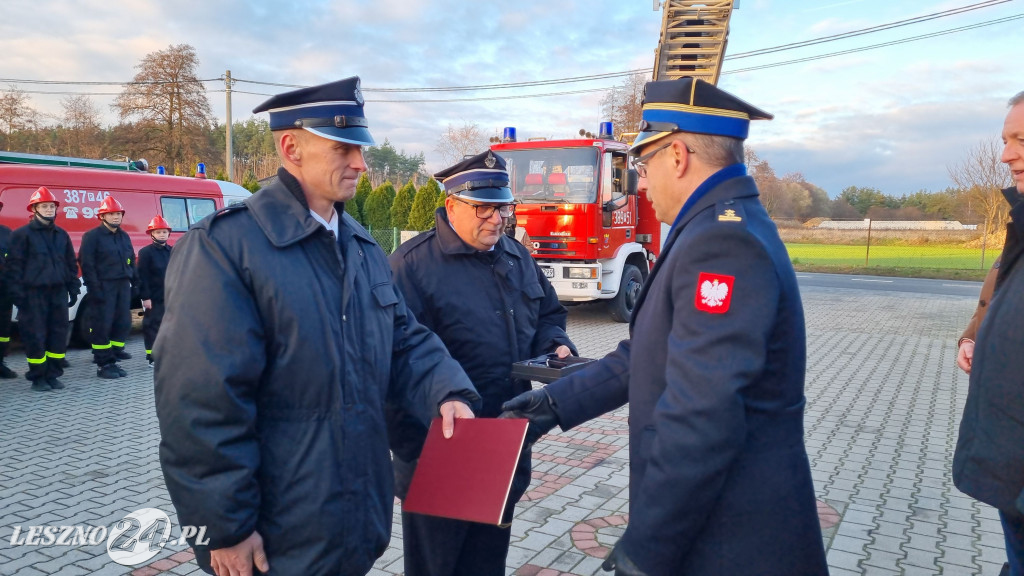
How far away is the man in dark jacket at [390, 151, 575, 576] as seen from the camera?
2828mm

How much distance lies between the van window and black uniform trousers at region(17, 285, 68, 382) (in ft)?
10.7

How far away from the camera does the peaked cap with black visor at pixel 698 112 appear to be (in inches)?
73.2

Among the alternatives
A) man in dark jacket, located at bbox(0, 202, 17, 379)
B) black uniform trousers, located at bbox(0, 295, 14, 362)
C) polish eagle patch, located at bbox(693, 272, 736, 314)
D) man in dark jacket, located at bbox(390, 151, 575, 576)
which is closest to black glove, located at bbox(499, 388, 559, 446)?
man in dark jacket, located at bbox(390, 151, 575, 576)

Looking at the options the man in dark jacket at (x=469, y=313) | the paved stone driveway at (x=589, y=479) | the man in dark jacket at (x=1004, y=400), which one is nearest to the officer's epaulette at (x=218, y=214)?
the man in dark jacket at (x=469, y=313)

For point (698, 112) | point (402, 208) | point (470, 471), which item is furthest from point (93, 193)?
point (402, 208)

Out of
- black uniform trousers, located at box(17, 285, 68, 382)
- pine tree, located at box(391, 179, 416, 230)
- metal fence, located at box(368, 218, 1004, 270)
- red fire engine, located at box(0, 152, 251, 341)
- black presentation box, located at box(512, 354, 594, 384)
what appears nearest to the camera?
black presentation box, located at box(512, 354, 594, 384)

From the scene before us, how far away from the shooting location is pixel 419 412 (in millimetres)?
2400

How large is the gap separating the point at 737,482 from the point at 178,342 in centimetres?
141

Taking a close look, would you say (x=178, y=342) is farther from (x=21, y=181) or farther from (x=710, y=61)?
(x=21, y=181)

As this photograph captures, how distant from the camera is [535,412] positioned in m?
2.42

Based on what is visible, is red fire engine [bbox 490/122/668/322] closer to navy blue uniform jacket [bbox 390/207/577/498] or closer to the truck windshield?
the truck windshield

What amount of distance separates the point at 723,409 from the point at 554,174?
10354 mm

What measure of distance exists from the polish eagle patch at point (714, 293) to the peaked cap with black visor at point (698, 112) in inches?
18.2

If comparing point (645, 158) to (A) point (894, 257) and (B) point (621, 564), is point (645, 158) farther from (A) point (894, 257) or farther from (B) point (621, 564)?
(A) point (894, 257)
